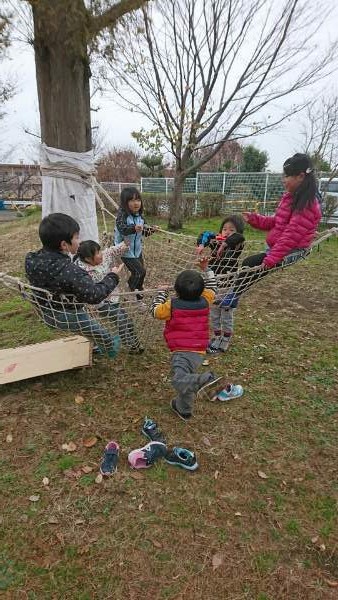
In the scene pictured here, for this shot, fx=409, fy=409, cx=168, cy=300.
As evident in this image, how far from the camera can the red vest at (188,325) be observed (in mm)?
2193

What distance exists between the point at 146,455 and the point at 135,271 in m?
1.67

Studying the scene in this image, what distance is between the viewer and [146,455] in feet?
6.65

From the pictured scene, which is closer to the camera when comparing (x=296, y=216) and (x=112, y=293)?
(x=112, y=293)

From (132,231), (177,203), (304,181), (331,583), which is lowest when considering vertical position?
(331,583)

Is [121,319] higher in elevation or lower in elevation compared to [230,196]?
lower

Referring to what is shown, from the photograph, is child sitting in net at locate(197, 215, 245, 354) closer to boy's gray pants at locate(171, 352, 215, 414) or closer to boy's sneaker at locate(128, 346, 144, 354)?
boy's sneaker at locate(128, 346, 144, 354)

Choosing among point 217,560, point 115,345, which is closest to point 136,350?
point 115,345

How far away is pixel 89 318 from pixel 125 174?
860 inches

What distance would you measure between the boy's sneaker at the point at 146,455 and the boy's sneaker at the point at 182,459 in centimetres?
5

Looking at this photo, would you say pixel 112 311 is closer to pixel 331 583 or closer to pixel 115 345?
pixel 115 345

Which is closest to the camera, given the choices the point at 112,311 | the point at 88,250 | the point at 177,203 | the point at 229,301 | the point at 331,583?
the point at 331,583

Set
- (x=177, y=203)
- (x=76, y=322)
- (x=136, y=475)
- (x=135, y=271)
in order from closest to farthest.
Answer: (x=136, y=475), (x=76, y=322), (x=135, y=271), (x=177, y=203)

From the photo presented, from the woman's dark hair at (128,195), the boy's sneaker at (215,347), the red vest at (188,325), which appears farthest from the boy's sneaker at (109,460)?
the woman's dark hair at (128,195)

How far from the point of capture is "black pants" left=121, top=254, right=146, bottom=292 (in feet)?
10.9
